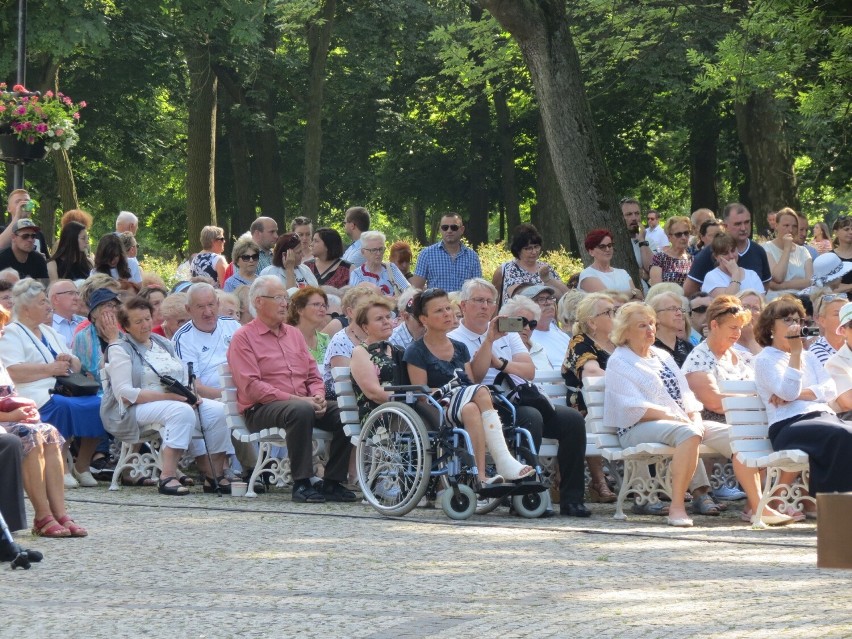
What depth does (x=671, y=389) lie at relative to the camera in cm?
1091

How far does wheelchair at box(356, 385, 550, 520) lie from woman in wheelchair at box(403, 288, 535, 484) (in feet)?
0.25

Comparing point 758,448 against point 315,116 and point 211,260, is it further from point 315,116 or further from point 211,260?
point 315,116

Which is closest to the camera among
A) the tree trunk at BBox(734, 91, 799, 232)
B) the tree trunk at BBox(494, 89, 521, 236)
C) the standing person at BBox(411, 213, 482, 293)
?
the standing person at BBox(411, 213, 482, 293)

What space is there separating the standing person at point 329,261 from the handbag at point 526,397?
461 centimetres

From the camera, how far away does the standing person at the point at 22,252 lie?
1485 cm

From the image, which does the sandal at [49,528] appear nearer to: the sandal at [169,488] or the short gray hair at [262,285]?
the sandal at [169,488]

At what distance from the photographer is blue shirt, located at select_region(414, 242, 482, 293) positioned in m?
16.1

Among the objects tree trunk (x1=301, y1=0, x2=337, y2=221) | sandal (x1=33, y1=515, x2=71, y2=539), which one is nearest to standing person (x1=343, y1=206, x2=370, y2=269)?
sandal (x1=33, y1=515, x2=71, y2=539)

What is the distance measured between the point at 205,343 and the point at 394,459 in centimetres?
297

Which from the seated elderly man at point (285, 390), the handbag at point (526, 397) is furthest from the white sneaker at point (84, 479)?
the handbag at point (526, 397)

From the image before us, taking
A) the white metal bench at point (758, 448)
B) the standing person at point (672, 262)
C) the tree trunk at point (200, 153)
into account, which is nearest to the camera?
the white metal bench at point (758, 448)

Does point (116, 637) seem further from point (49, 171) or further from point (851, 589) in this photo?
point (49, 171)

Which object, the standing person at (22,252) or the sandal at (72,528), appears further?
the standing person at (22,252)

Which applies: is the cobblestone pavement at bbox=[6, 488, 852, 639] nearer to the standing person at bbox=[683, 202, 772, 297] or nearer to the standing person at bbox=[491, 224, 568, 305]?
the standing person at bbox=[491, 224, 568, 305]
